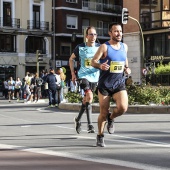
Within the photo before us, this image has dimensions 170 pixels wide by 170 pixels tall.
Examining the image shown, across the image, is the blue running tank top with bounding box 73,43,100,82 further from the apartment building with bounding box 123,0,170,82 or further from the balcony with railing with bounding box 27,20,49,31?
the balcony with railing with bounding box 27,20,49,31

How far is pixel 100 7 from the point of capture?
62188 millimetres

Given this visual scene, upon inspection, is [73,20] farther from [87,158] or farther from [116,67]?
[87,158]

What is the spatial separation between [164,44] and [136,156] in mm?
39195

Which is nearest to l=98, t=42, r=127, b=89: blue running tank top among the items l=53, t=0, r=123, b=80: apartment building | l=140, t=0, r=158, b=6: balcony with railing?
l=140, t=0, r=158, b=6: balcony with railing

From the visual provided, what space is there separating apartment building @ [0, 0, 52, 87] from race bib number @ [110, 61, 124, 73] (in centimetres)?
4532

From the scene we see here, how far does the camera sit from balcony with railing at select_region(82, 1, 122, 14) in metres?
60.9

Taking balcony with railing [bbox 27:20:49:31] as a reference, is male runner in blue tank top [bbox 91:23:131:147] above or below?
below

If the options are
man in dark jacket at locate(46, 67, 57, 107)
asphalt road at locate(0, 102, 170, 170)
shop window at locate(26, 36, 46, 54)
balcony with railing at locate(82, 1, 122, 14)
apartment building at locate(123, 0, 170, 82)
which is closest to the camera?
asphalt road at locate(0, 102, 170, 170)

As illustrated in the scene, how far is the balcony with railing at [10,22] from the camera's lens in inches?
2114

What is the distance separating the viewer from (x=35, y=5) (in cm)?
5694

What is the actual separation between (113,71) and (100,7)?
55.2m

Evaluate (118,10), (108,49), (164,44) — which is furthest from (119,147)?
(118,10)

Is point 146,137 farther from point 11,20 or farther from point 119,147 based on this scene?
point 11,20

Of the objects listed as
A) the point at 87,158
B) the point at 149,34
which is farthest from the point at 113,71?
the point at 149,34
